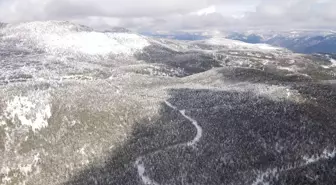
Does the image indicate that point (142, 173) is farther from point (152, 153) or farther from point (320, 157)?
point (320, 157)

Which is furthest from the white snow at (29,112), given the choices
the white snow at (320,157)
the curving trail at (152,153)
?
the white snow at (320,157)

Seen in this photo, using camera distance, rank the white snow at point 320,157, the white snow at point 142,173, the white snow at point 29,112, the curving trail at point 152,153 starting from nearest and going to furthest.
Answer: the white snow at point 320,157 < the white snow at point 142,173 < the curving trail at point 152,153 < the white snow at point 29,112

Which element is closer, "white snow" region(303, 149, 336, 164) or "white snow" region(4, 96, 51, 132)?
"white snow" region(303, 149, 336, 164)

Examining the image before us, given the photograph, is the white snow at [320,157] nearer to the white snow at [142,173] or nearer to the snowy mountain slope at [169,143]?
the snowy mountain slope at [169,143]

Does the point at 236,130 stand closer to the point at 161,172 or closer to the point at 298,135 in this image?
the point at 298,135

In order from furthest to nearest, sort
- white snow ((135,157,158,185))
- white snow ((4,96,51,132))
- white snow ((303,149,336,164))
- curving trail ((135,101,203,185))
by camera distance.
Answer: white snow ((4,96,51,132)) → curving trail ((135,101,203,185)) → white snow ((135,157,158,185)) → white snow ((303,149,336,164))

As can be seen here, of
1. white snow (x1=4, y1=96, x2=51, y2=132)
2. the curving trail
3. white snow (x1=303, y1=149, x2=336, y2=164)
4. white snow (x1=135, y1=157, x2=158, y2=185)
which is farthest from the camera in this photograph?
→ white snow (x1=4, y1=96, x2=51, y2=132)

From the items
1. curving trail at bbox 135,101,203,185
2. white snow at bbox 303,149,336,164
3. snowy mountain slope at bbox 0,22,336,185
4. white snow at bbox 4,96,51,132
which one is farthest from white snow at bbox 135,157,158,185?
white snow at bbox 303,149,336,164

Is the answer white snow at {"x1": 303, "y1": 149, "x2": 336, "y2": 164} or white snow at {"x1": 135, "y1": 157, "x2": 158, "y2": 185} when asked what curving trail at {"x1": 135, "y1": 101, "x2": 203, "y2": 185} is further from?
white snow at {"x1": 303, "y1": 149, "x2": 336, "y2": 164}

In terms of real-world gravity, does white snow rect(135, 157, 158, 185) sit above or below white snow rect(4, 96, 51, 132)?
below

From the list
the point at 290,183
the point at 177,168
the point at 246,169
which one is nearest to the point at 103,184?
the point at 177,168

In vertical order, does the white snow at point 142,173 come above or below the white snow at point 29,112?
below
